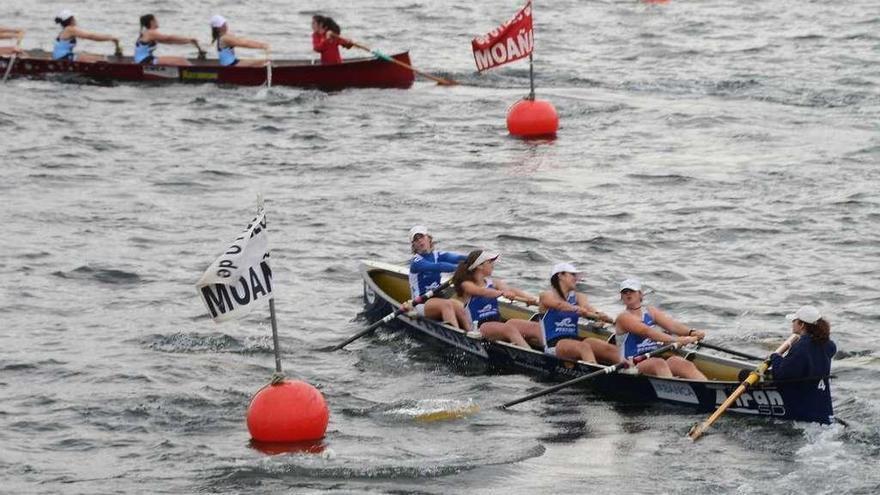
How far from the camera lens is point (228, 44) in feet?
132

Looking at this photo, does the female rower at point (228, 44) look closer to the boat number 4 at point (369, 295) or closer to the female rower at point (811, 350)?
the boat number 4 at point (369, 295)

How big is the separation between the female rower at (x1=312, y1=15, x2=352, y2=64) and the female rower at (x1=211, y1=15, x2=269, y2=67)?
130cm

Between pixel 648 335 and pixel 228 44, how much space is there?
2155 cm

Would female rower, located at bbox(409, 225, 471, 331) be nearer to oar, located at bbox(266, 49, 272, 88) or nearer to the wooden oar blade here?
the wooden oar blade

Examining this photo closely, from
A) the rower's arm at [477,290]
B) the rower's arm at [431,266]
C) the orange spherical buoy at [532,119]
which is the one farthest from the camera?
the orange spherical buoy at [532,119]

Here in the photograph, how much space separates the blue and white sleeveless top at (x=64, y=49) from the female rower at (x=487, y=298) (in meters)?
20.7

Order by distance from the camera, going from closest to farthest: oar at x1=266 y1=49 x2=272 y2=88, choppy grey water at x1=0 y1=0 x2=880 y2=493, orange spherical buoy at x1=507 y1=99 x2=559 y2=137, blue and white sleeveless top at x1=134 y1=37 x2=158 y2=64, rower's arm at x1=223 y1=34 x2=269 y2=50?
choppy grey water at x1=0 y1=0 x2=880 y2=493, orange spherical buoy at x1=507 y1=99 x2=559 y2=137, rower's arm at x1=223 y1=34 x2=269 y2=50, oar at x1=266 y1=49 x2=272 y2=88, blue and white sleeveless top at x1=134 y1=37 x2=158 y2=64

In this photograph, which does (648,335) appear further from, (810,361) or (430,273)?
(430,273)

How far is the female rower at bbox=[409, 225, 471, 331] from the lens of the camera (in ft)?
77.9

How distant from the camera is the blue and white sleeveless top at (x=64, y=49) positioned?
1624 inches

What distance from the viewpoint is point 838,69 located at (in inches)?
1644

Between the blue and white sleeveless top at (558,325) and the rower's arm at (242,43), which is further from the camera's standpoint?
the rower's arm at (242,43)

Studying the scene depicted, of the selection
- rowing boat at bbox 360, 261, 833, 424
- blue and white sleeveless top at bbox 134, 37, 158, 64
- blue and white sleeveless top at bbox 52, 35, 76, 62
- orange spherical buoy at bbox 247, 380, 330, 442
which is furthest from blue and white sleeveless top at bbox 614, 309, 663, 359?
blue and white sleeveless top at bbox 52, 35, 76, 62

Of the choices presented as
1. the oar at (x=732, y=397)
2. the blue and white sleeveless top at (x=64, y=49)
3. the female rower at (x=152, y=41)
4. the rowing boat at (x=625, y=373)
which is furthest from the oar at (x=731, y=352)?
the blue and white sleeveless top at (x=64, y=49)
